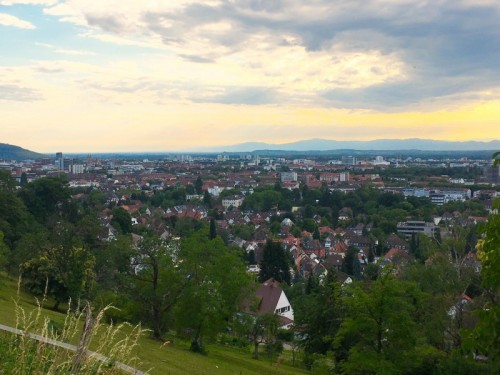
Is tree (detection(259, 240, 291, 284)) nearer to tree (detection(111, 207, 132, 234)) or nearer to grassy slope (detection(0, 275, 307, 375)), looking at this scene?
tree (detection(111, 207, 132, 234))

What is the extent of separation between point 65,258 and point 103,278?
362cm

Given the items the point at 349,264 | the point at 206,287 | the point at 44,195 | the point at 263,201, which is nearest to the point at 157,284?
the point at 206,287

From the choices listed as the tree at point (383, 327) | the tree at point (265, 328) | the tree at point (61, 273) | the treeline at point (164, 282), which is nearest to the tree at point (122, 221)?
the treeline at point (164, 282)

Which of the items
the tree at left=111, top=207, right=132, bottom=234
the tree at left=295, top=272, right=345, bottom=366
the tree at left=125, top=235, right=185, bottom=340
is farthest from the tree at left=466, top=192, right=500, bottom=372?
the tree at left=111, top=207, right=132, bottom=234

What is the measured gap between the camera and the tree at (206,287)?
1716 cm

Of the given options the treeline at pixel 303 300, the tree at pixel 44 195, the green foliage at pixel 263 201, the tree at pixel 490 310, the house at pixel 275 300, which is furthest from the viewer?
the green foliage at pixel 263 201

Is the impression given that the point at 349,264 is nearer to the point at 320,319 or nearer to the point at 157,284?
the point at 320,319

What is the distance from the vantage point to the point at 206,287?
17359 mm

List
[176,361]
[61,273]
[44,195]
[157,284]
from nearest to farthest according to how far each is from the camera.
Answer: [176,361] → [157,284] → [61,273] → [44,195]

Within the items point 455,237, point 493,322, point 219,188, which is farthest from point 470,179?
point 493,322

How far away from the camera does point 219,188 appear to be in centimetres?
12800

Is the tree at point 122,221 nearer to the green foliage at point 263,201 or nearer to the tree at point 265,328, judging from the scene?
the tree at point 265,328

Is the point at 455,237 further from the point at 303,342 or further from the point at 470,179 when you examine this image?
the point at 470,179

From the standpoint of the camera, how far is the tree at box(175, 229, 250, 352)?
17156 millimetres
